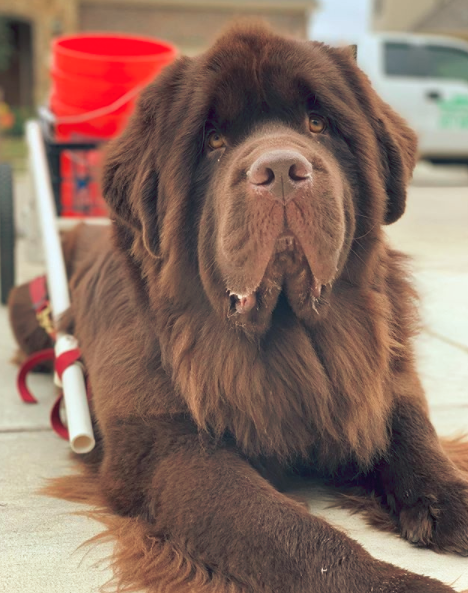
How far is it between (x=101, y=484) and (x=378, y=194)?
1.21 metres

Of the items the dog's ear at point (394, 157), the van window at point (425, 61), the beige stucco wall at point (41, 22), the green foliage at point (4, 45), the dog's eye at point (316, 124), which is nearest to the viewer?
the dog's eye at point (316, 124)

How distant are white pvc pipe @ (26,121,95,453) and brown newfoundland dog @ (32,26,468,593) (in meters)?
0.12

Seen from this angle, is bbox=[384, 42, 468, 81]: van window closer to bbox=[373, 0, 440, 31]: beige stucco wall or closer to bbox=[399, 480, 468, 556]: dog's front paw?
bbox=[399, 480, 468, 556]: dog's front paw

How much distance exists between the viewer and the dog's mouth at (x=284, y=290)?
2.18 metres

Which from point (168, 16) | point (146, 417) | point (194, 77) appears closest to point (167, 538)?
point (146, 417)

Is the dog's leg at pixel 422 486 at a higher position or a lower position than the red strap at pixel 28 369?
higher

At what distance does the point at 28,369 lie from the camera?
3.44 meters

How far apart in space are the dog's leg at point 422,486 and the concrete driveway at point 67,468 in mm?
54

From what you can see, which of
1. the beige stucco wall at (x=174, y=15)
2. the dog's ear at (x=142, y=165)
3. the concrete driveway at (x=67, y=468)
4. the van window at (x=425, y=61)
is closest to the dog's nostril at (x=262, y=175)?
the dog's ear at (x=142, y=165)

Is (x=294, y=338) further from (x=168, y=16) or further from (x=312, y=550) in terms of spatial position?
(x=168, y=16)

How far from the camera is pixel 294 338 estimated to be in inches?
94.0

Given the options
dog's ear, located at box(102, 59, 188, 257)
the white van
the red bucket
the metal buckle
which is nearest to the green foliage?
the white van

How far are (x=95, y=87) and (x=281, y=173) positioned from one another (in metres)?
3.51

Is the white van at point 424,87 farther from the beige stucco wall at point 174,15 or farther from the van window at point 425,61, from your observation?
the beige stucco wall at point 174,15
